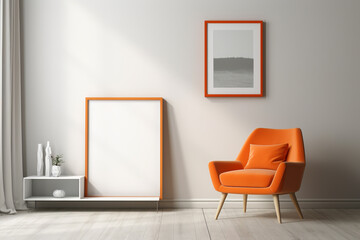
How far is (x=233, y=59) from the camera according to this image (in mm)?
4664

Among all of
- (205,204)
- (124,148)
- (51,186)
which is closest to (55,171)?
(51,186)

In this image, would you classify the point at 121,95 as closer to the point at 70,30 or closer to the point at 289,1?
the point at 70,30

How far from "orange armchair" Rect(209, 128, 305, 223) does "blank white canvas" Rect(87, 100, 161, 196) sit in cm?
81

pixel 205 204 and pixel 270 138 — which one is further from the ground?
pixel 270 138

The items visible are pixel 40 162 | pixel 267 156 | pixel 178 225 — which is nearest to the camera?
pixel 178 225

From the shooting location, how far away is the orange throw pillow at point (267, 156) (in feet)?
13.6

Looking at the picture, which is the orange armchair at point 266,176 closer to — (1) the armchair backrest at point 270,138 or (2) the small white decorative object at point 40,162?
(1) the armchair backrest at point 270,138

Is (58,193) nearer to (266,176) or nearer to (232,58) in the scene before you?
(266,176)

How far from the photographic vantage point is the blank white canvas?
4535 millimetres

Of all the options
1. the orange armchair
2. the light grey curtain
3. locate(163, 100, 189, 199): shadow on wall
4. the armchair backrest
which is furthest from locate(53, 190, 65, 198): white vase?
the armchair backrest

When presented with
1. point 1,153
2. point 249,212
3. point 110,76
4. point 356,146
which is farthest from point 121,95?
point 356,146

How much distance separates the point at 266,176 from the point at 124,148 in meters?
1.58

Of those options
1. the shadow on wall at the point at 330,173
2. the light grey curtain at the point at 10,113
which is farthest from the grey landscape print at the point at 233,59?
the light grey curtain at the point at 10,113

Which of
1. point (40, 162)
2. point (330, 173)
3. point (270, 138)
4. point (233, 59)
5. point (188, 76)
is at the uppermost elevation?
point (233, 59)
